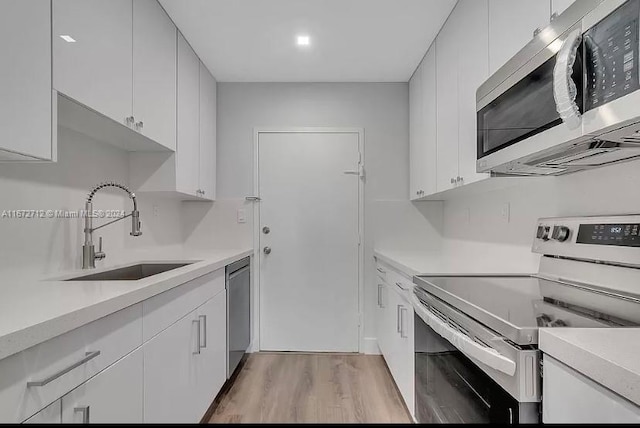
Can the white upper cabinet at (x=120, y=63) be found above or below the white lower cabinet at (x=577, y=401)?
above

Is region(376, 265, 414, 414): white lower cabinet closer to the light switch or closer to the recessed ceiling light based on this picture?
the light switch

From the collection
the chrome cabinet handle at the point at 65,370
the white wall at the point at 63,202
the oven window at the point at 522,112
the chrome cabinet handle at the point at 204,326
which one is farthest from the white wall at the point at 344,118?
the chrome cabinet handle at the point at 65,370

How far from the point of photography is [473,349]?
1.06 m

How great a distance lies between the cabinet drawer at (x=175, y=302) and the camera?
1.45 m

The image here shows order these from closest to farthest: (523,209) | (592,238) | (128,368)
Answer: (128,368) < (592,238) < (523,209)

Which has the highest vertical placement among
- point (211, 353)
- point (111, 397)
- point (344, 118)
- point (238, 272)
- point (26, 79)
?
point (344, 118)

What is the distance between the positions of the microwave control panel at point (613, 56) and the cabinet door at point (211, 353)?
73.0 inches

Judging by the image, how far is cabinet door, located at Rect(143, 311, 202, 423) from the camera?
4.77ft

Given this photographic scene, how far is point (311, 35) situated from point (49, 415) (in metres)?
2.46

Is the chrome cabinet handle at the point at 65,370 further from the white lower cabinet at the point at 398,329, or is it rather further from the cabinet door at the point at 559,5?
the cabinet door at the point at 559,5

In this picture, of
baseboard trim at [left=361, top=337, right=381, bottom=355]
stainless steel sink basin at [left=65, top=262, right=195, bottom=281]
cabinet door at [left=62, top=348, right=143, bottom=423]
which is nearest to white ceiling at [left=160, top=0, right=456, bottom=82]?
stainless steel sink basin at [left=65, top=262, right=195, bottom=281]

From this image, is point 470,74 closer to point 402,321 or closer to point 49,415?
point 402,321

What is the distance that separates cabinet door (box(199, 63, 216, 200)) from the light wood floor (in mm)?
1451

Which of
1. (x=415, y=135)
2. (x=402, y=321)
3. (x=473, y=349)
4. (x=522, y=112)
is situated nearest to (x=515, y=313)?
(x=473, y=349)
